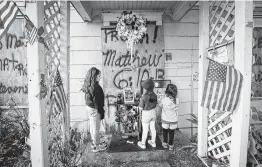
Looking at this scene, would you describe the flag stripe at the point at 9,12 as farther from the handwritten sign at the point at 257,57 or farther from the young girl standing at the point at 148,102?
the handwritten sign at the point at 257,57

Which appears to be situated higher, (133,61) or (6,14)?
(6,14)

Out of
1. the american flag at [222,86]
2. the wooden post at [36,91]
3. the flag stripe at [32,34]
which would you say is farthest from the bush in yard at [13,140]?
the american flag at [222,86]

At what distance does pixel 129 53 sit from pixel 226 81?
2.94 meters

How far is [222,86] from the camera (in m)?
2.55

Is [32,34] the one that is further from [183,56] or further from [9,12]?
[183,56]

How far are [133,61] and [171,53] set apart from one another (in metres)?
1.13

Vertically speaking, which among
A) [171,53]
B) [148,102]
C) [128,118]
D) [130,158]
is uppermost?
[171,53]

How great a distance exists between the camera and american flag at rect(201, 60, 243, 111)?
2.47m

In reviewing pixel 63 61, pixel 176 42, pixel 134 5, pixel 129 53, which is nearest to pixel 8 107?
pixel 63 61

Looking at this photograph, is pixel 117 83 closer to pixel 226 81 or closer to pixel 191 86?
pixel 191 86

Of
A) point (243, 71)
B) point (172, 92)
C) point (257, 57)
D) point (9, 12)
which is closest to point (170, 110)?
point (172, 92)

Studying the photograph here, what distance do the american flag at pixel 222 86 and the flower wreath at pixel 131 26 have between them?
7.53 ft

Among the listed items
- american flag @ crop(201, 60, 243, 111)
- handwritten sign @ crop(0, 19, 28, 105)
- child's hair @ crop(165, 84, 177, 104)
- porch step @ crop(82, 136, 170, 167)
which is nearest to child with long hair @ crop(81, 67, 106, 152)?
porch step @ crop(82, 136, 170, 167)

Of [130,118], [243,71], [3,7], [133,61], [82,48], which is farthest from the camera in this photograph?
[133,61]
